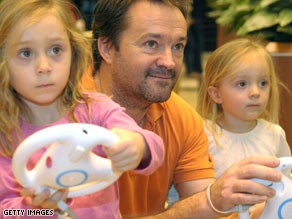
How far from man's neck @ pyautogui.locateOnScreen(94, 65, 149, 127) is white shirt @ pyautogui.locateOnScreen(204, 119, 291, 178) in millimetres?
391

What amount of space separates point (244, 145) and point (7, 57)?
4.10 ft

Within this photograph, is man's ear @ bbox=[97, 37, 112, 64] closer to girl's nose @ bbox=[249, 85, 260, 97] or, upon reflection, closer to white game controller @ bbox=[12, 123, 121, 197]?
girl's nose @ bbox=[249, 85, 260, 97]

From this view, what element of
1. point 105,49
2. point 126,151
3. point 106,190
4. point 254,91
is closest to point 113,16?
point 105,49

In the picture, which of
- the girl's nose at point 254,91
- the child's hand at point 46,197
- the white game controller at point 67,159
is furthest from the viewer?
the girl's nose at point 254,91

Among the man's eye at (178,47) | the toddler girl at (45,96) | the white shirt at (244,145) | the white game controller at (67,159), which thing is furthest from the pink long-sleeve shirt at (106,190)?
the white shirt at (244,145)

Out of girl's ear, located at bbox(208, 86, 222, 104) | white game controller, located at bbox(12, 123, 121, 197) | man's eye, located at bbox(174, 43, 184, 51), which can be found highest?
man's eye, located at bbox(174, 43, 184, 51)

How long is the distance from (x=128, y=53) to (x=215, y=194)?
670 millimetres

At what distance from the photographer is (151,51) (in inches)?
67.9

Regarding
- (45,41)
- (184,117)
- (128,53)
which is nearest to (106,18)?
(128,53)

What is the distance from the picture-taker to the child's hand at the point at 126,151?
977mm

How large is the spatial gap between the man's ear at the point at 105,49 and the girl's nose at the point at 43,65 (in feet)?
2.37

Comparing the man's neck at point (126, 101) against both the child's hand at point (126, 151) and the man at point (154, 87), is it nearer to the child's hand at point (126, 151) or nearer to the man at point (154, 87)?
the man at point (154, 87)

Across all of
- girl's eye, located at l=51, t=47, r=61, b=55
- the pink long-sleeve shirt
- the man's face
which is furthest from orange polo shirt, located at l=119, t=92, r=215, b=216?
girl's eye, located at l=51, t=47, r=61, b=55

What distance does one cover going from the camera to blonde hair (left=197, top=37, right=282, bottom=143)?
203 cm
